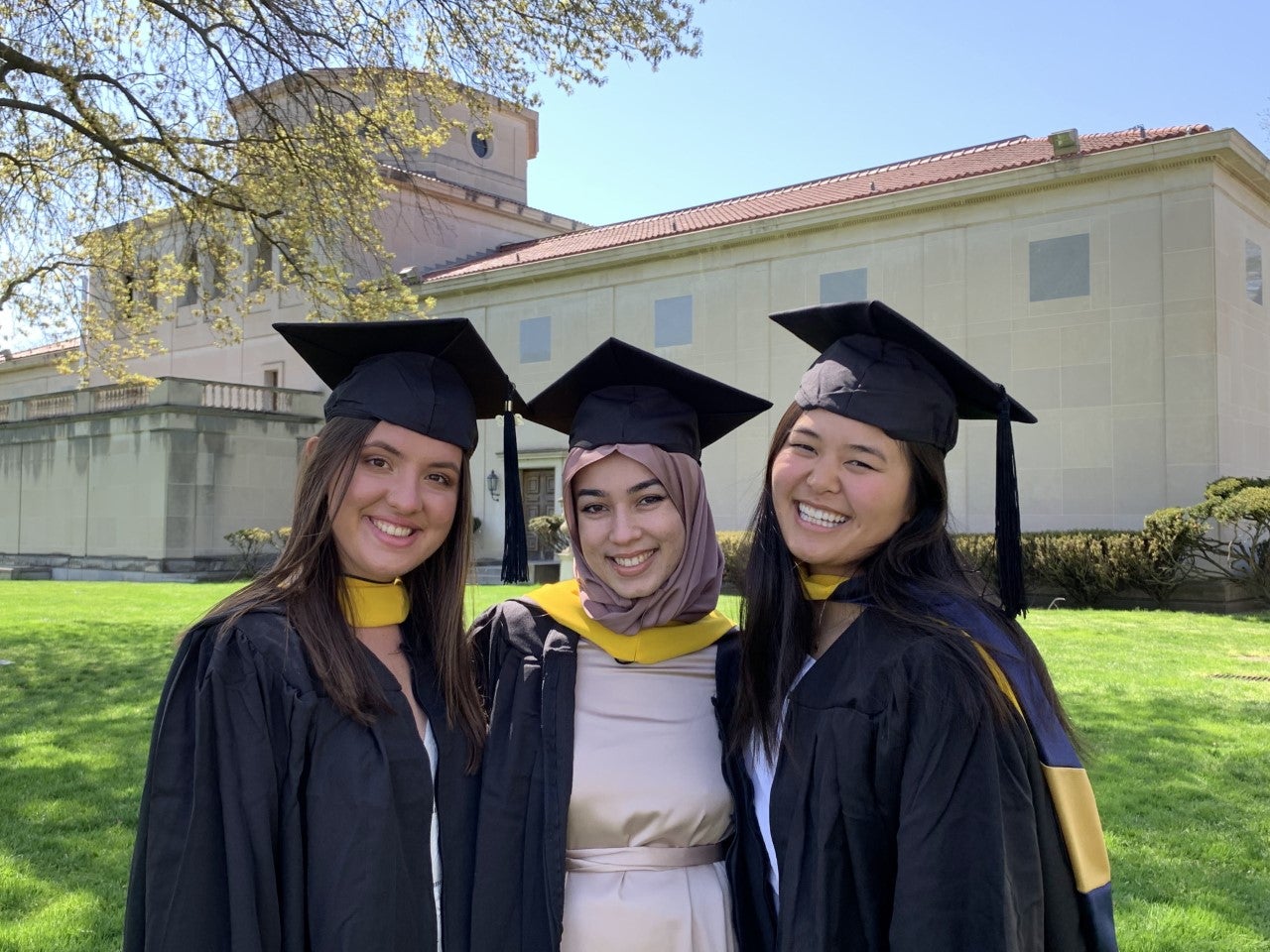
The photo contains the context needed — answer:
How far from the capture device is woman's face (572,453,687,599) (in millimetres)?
2611

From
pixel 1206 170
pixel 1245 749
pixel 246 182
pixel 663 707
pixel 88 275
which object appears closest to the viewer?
pixel 663 707

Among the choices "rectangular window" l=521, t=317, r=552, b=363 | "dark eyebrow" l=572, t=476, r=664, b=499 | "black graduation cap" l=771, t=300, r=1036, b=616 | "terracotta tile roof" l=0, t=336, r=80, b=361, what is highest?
"terracotta tile roof" l=0, t=336, r=80, b=361

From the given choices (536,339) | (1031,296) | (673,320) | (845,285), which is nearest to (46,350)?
(536,339)

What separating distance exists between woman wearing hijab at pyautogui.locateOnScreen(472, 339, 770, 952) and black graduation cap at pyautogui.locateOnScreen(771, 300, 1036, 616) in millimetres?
410

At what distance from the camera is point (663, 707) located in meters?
2.54

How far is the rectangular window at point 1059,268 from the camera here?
56.7 ft

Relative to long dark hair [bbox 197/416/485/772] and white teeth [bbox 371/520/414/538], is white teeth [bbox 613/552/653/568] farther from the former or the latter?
white teeth [bbox 371/520/414/538]

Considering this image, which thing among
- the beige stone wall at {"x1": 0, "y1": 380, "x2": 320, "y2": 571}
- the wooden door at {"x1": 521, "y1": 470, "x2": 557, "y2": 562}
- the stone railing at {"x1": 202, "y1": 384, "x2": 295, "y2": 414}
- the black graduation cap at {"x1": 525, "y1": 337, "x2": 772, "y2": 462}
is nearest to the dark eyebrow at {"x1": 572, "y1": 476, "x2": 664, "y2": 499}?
the black graduation cap at {"x1": 525, "y1": 337, "x2": 772, "y2": 462}

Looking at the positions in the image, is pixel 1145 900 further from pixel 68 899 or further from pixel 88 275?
pixel 88 275

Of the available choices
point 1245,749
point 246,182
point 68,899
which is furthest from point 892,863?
point 246,182

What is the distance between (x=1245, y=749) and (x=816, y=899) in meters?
5.44

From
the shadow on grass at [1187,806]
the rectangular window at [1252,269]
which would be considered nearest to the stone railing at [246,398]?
the rectangular window at [1252,269]

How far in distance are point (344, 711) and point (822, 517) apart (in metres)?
1.14

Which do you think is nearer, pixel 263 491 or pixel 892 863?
pixel 892 863
